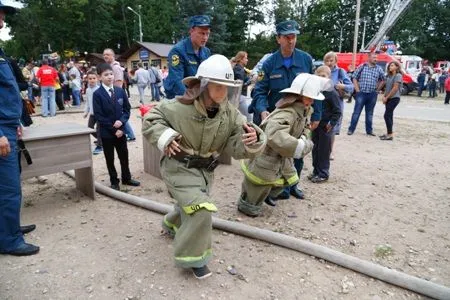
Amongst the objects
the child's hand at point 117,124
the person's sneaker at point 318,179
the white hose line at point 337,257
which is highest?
the child's hand at point 117,124

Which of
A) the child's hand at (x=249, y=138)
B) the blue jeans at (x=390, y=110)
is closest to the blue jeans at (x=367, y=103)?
the blue jeans at (x=390, y=110)

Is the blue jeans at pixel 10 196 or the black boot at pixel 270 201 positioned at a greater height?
the blue jeans at pixel 10 196

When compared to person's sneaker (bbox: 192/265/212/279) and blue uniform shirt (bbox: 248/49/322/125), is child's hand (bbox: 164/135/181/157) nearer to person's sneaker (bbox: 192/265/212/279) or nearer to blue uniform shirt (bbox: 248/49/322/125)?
person's sneaker (bbox: 192/265/212/279)

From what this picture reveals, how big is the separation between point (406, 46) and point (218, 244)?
176 feet

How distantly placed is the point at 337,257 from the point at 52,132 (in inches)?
Answer: 131

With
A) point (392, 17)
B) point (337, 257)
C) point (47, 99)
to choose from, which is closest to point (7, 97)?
point (337, 257)

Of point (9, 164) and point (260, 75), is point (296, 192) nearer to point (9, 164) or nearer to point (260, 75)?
point (260, 75)

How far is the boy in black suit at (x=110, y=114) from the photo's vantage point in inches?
187

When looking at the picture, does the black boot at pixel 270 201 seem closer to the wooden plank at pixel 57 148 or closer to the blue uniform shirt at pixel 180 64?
the blue uniform shirt at pixel 180 64

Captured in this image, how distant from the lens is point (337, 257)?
10.4 feet

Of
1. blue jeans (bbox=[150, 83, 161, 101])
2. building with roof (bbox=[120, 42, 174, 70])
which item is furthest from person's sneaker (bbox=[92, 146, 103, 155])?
building with roof (bbox=[120, 42, 174, 70])

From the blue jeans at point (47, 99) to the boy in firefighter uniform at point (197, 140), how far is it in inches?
390

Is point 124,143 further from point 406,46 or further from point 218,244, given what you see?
point 406,46

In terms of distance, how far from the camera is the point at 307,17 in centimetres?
5806
